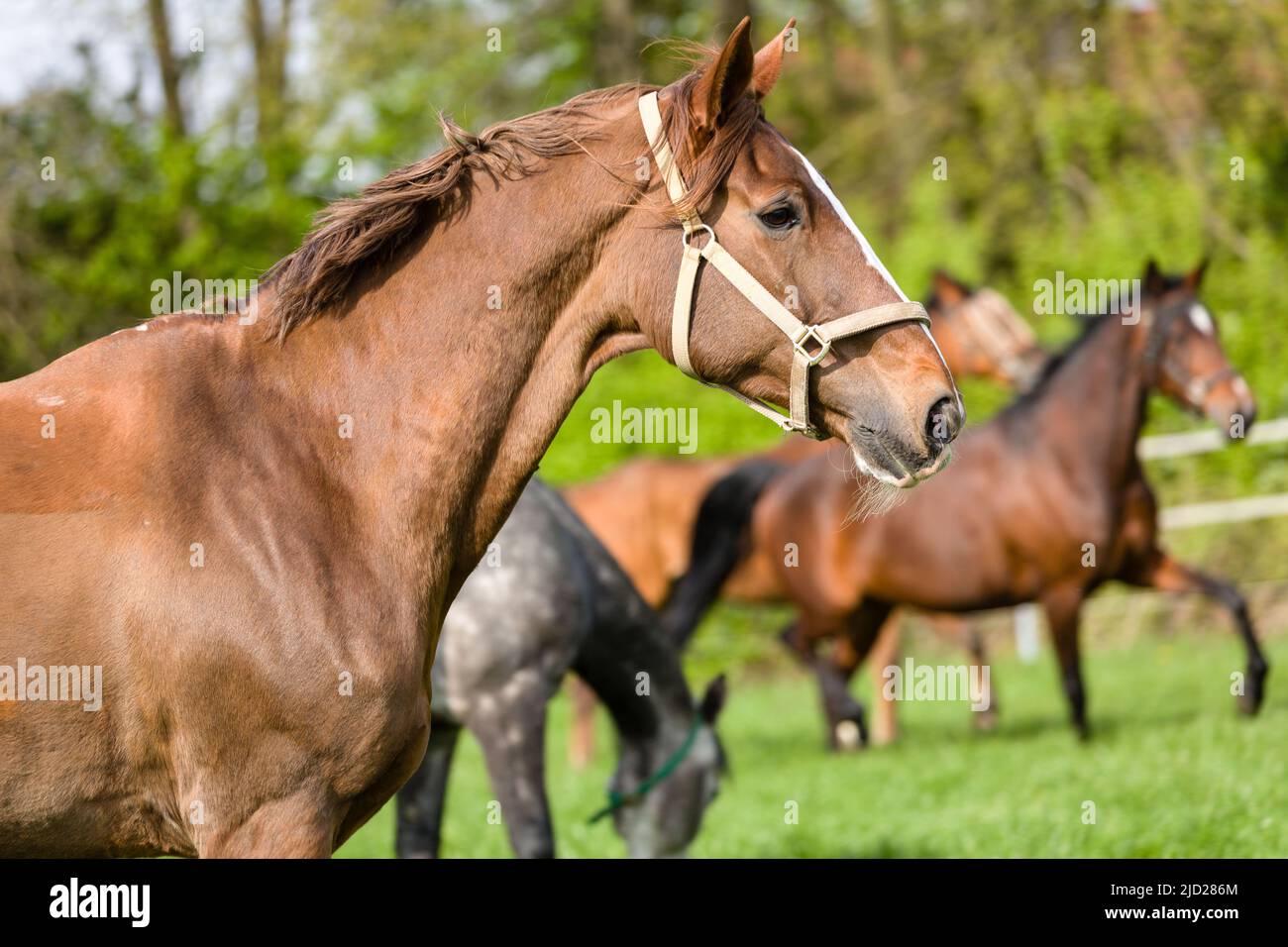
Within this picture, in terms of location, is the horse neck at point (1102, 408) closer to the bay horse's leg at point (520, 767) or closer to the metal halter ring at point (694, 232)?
the bay horse's leg at point (520, 767)

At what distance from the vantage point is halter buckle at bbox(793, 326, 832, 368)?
2.77 meters

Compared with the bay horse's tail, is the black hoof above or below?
below

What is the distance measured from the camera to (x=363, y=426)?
2.84 m

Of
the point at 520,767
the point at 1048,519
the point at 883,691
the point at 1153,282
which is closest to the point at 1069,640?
the point at 1048,519

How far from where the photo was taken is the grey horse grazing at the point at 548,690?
486cm

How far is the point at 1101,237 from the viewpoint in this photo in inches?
627

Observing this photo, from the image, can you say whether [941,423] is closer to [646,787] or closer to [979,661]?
[646,787]

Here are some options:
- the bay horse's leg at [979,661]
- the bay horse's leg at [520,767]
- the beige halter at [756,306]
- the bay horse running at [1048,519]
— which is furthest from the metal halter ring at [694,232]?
the bay horse's leg at [979,661]

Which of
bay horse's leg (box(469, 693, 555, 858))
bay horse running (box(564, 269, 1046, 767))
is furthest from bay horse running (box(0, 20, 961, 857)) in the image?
bay horse running (box(564, 269, 1046, 767))

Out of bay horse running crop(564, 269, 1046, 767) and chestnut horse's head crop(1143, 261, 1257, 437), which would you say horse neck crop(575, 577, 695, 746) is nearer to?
chestnut horse's head crop(1143, 261, 1257, 437)

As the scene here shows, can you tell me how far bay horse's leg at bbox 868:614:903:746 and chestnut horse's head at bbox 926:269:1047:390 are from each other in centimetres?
269

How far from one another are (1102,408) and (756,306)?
21.4ft
